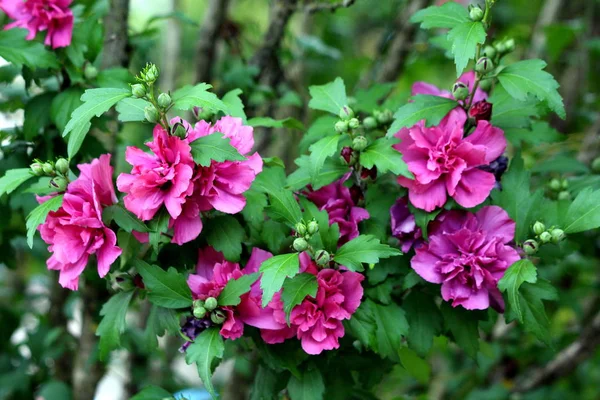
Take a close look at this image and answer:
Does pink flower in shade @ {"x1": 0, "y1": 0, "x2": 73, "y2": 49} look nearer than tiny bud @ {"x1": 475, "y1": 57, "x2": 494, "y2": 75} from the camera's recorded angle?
No

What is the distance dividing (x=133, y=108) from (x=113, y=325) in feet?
1.39

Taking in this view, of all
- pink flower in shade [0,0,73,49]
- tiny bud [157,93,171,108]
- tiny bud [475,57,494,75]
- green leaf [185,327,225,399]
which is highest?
tiny bud [475,57,494,75]

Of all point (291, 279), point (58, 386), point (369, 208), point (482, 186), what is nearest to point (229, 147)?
point (291, 279)

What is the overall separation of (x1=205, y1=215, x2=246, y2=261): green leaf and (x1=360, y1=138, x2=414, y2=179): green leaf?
10.5 inches

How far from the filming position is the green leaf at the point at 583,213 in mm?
1193

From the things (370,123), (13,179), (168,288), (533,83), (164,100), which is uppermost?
(533,83)

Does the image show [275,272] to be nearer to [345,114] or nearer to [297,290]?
[297,290]

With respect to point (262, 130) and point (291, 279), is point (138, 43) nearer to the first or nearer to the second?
point (262, 130)

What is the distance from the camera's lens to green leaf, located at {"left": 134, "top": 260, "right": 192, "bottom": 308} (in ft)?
3.91

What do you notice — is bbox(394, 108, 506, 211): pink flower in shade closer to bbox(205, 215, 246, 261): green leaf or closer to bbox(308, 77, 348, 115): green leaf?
bbox(308, 77, 348, 115): green leaf

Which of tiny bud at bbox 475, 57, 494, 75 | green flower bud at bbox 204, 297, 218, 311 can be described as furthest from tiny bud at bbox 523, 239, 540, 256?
green flower bud at bbox 204, 297, 218, 311

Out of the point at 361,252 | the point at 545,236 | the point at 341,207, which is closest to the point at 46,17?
the point at 341,207

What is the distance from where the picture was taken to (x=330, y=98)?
4.55 feet

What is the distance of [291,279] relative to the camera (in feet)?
3.85
